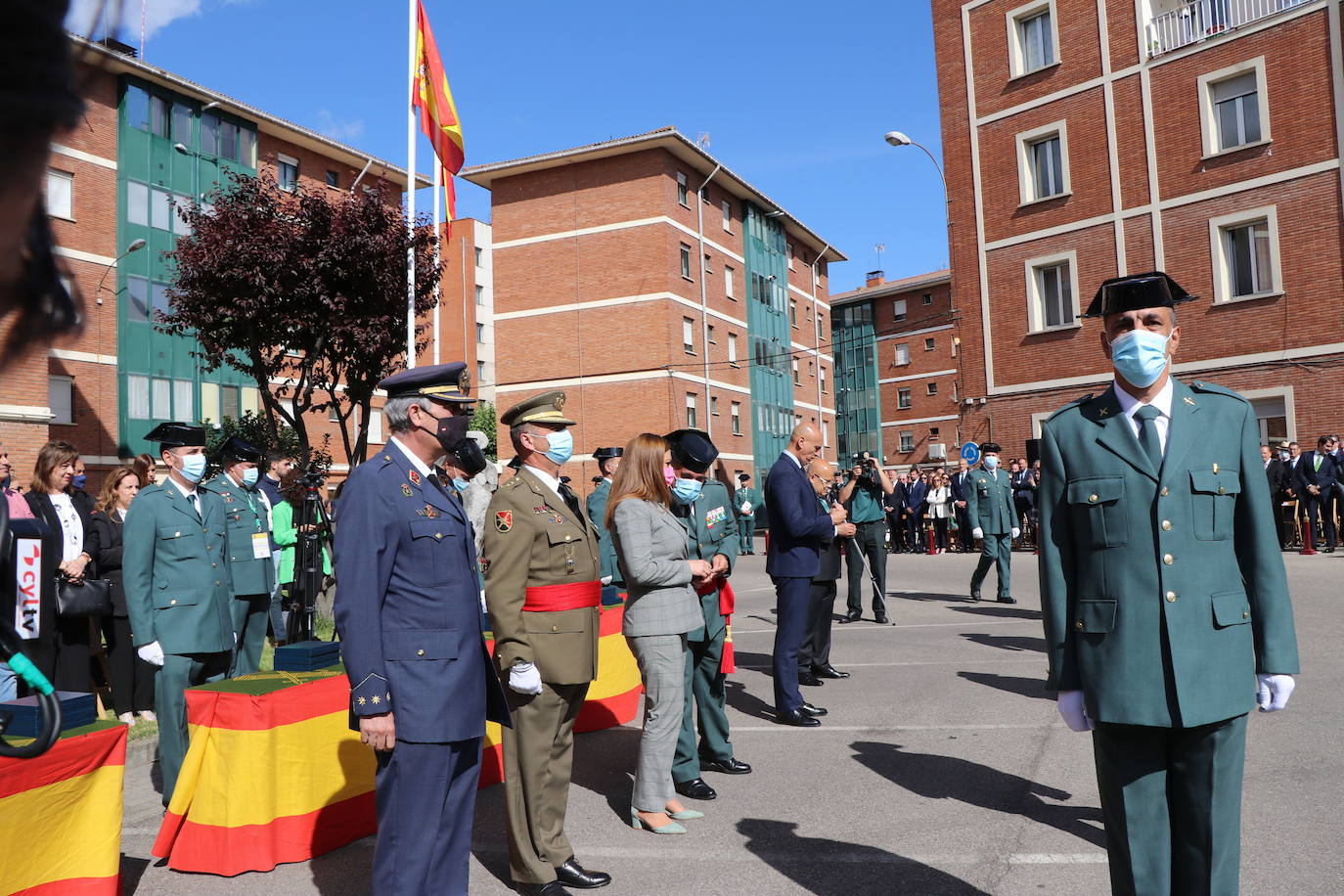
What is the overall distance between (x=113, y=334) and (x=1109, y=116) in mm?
30571

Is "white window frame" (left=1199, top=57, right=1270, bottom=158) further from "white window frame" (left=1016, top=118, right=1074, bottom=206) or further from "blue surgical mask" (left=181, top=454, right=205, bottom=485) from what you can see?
"blue surgical mask" (left=181, top=454, right=205, bottom=485)

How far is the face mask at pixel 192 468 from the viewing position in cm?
608

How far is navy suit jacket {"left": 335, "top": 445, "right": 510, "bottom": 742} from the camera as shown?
342 cm

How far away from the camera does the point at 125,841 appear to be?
529 centimetres

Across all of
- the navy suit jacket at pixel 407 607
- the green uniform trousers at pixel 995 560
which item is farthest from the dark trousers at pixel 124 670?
the green uniform trousers at pixel 995 560

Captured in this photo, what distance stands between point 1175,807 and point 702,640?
3.19 metres

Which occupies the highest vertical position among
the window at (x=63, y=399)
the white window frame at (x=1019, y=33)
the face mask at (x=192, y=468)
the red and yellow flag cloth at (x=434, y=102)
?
the white window frame at (x=1019, y=33)

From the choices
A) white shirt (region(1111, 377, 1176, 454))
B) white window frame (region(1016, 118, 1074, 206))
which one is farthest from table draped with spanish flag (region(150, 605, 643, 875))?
white window frame (region(1016, 118, 1074, 206))

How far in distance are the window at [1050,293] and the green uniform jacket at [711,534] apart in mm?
21845

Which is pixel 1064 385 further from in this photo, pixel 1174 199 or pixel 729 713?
pixel 729 713

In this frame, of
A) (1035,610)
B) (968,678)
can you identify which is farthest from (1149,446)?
(1035,610)

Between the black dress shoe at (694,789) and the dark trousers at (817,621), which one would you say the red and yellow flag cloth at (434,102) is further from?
the black dress shoe at (694,789)

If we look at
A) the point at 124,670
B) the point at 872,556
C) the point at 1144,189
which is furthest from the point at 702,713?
the point at 1144,189

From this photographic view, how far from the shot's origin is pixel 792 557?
7.77 m
